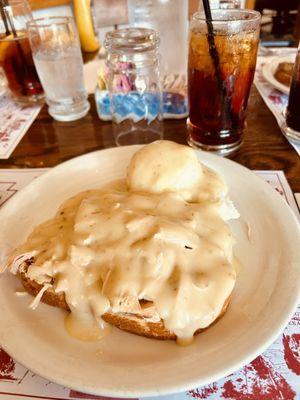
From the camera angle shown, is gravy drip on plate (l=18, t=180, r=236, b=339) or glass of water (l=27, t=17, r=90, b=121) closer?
gravy drip on plate (l=18, t=180, r=236, b=339)

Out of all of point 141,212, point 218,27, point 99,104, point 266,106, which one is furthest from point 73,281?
point 266,106

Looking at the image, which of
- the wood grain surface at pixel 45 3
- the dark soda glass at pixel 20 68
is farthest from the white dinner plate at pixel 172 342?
the wood grain surface at pixel 45 3

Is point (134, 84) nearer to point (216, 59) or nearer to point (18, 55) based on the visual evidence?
point (216, 59)

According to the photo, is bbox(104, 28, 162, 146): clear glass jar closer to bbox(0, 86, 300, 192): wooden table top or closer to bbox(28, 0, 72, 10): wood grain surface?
bbox(0, 86, 300, 192): wooden table top

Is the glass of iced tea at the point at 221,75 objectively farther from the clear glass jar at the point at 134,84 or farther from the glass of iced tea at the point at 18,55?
the glass of iced tea at the point at 18,55

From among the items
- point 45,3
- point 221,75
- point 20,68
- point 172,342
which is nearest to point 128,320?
point 172,342

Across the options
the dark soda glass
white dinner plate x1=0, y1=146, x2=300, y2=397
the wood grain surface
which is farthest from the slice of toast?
the wood grain surface
